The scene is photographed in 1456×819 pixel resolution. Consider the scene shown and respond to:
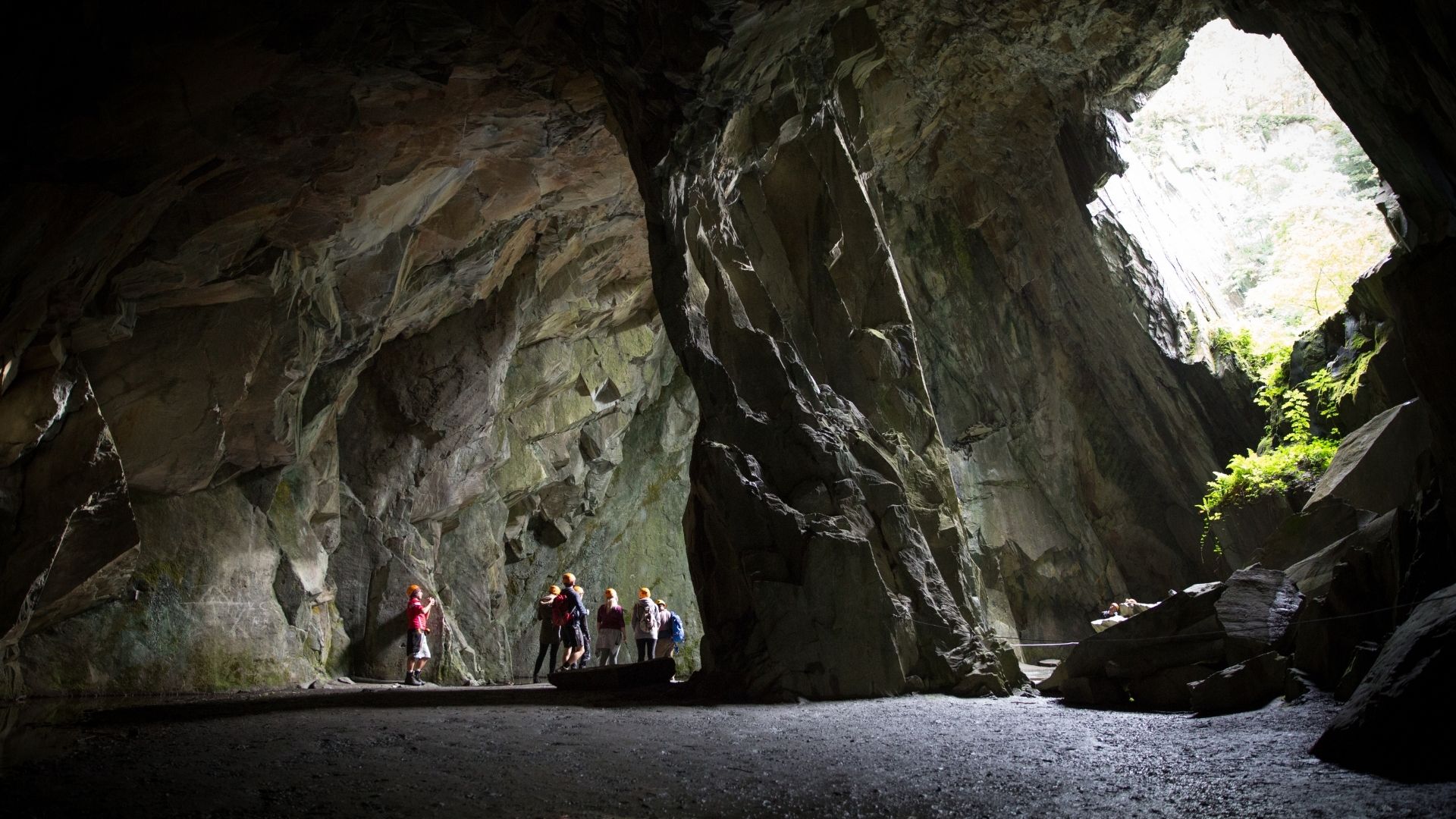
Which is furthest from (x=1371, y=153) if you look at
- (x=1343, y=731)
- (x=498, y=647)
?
(x=498, y=647)

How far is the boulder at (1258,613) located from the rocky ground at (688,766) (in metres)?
1.12

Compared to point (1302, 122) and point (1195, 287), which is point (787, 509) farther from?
point (1302, 122)

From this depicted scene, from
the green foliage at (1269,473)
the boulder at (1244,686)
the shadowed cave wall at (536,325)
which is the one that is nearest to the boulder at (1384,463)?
the shadowed cave wall at (536,325)

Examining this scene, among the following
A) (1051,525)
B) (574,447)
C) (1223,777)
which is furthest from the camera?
(1051,525)

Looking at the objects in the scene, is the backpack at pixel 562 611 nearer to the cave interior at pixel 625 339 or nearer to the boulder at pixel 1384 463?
A: the cave interior at pixel 625 339

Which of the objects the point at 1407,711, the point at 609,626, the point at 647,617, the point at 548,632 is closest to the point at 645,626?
the point at 647,617

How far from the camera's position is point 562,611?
12453mm

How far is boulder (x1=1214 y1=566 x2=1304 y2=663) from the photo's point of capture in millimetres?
6668

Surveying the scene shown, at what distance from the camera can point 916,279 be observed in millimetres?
20922

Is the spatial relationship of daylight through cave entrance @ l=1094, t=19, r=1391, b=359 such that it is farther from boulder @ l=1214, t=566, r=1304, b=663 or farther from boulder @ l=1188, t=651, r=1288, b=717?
boulder @ l=1188, t=651, r=1288, b=717

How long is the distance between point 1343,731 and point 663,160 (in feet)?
25.8

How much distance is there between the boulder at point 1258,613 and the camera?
6.67m

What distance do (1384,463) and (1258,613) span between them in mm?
2776

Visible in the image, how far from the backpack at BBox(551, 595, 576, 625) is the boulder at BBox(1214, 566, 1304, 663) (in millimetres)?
8536
